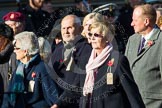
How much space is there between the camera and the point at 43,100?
25.0 ft

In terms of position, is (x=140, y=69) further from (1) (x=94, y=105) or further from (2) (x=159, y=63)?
(1) (x=94, y=105)

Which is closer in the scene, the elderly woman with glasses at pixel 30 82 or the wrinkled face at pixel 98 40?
the wrinkled face at pixel 98 40

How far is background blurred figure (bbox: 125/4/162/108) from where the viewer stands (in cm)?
752

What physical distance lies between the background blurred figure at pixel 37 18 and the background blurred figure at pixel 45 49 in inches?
61.9

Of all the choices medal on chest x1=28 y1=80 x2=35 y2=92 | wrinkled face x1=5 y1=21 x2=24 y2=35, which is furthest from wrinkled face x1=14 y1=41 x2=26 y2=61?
wrinkled face x1=5 y1=21 x2=24 y2=35

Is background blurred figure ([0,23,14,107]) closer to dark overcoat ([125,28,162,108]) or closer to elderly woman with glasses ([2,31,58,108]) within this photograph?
elderly woman with glasses ([2,31,58,108])

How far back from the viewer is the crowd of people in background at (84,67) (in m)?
6.49

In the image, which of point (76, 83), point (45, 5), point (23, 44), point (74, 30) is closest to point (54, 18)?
point (45, 5)

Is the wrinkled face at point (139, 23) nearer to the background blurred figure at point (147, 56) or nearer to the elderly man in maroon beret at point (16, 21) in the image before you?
the background blurred figure at point (147, 56)

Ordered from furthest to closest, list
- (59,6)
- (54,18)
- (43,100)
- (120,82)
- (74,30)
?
1. (59,6)
2. (54,18)
3. (74,30)
4. (43,100)
5. (120,82)

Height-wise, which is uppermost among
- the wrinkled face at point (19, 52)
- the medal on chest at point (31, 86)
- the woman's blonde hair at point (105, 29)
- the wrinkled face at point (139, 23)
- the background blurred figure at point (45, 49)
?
the woman's blonde hair at point (105, 29)

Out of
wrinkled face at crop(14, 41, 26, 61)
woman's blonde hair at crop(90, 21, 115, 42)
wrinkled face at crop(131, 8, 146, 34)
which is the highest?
woman's blonde hair at crop(90, 21, 115, 42)

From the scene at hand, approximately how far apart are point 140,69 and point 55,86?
1.01 metres

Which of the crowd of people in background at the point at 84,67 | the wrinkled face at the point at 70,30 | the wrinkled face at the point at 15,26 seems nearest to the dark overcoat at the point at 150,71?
the crowd of people in background at the point at 84,67
